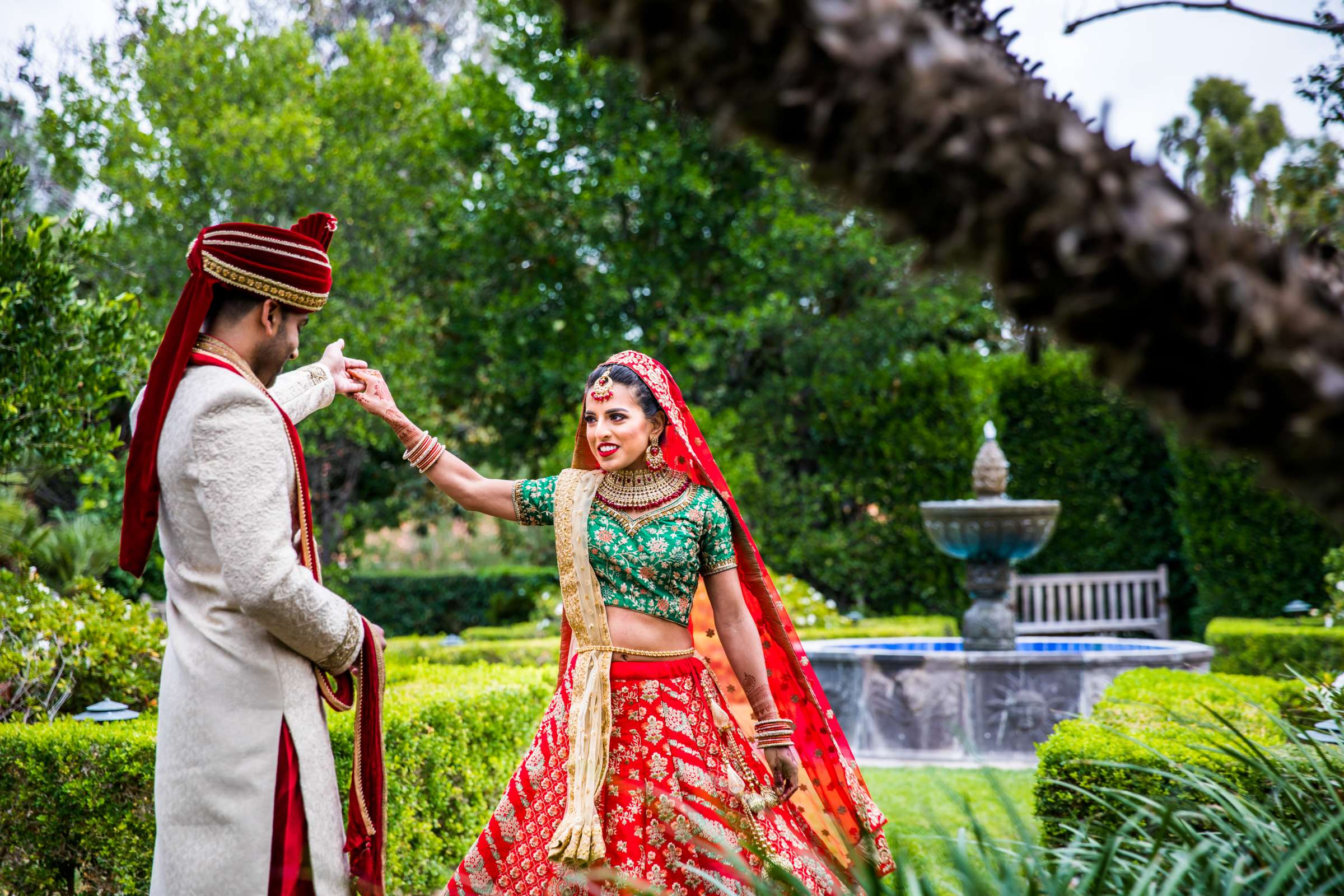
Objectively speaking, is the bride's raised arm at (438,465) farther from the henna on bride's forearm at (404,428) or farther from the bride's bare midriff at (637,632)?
the bride's bare midriff at (637,632)

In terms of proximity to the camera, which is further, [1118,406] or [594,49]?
[1118,406]

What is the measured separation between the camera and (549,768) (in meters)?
3.20

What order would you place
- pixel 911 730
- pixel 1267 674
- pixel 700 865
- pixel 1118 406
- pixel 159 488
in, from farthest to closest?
pixel 1118 406, pixel 1267 674, pixel 911 730, pixel 700 865, pixel 159 488

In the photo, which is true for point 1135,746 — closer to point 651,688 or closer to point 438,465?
point 651,688

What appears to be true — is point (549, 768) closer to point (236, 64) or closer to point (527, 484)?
point (527, 484)

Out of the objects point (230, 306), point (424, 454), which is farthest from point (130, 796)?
point (230, 306)

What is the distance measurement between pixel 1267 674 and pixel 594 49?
9.66 m

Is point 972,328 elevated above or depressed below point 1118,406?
above

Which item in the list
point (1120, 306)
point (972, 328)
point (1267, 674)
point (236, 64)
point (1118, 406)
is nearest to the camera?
point (1120, 306)

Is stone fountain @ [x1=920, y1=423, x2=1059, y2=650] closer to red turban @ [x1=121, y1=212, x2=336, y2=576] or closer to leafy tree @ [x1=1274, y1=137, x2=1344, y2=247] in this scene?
leafy tree @ [x1=1274, y1=137, x2=1344, y2=247]

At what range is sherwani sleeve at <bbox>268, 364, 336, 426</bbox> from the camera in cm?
301

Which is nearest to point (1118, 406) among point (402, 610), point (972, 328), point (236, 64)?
point (972, 328)

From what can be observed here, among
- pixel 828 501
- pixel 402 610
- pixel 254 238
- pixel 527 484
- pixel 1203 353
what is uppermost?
pixel 254 238

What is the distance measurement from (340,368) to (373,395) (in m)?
0.15
